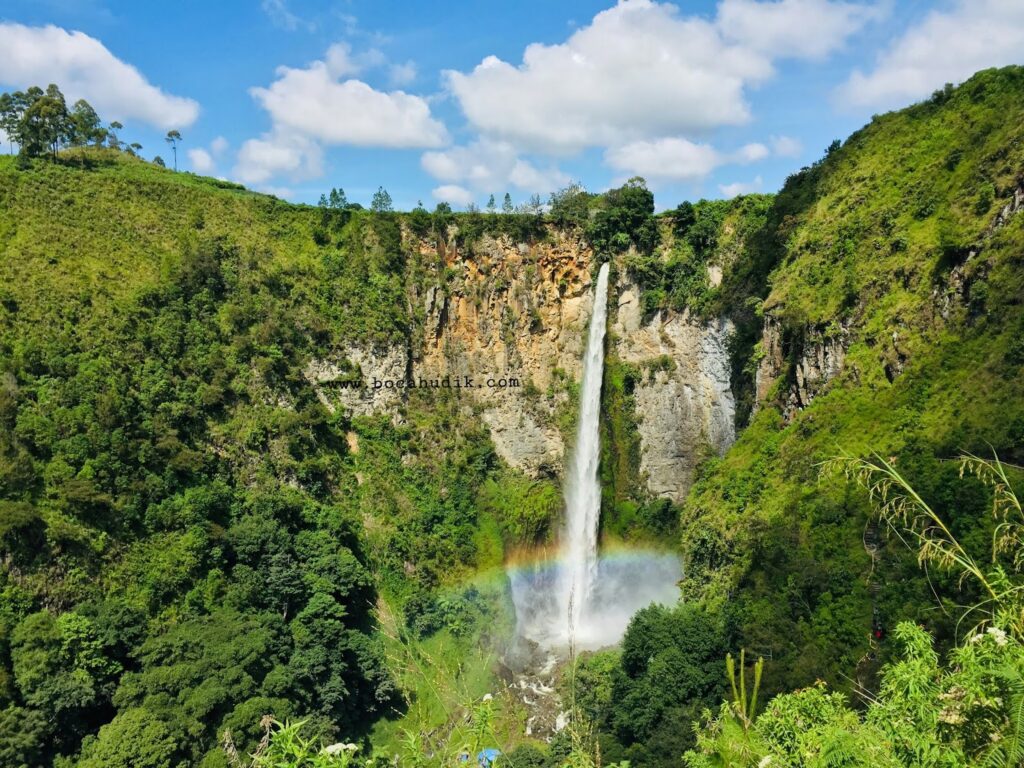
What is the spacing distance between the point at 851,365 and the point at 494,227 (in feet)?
71.4

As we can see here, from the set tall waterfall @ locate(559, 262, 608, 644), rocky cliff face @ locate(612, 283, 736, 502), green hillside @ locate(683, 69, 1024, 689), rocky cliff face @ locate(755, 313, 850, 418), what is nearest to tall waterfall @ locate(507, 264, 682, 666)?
tall waterfall @ locate(559, 262, 608, 644)

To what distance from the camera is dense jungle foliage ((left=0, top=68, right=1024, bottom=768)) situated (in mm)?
19125

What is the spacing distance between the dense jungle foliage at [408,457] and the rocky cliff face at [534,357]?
1034 mm

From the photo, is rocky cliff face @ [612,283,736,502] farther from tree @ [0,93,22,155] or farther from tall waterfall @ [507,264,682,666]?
tree @ [0,93,22,155]

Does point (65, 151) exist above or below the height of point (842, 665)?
above

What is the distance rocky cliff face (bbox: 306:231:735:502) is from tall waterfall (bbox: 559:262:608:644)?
0.76 m

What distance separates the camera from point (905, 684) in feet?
17.2

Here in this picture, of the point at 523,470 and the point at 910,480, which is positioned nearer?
the point at 910,480

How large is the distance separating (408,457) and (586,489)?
382 inches

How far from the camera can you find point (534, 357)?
38.9 meters

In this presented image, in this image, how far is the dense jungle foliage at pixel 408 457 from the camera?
62.7 feet

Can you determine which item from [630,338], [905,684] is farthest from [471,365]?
[905,684]

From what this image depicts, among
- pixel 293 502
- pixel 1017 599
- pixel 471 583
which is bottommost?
pixel 471 583

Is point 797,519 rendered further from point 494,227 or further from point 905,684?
point 494,227
